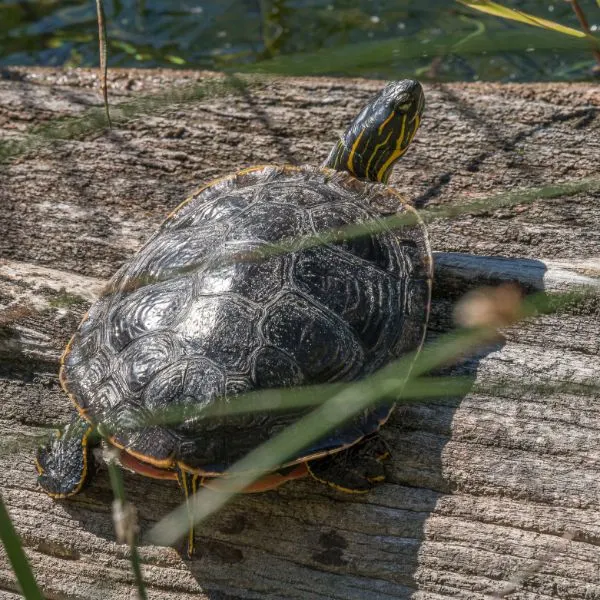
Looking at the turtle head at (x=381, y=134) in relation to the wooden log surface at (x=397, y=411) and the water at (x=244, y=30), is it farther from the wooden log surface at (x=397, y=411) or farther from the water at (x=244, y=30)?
the water at (x=244, y=30)

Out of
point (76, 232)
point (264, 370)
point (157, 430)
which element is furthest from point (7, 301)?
point (264, 370)

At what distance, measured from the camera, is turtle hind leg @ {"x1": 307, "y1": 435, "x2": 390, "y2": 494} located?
1.44 metres

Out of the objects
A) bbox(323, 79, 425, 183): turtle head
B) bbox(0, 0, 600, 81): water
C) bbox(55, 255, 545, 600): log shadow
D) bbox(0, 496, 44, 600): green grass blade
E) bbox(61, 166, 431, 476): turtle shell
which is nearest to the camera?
bbox(0, 496, 44, 600): green grass blade

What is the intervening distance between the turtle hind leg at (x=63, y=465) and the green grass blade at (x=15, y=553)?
0.69 m

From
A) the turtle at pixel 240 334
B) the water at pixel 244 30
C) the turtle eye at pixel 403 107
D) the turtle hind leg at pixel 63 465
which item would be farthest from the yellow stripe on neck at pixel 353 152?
the water at pixel 244 30

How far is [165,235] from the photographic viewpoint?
1782mm

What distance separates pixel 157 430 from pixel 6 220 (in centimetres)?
80

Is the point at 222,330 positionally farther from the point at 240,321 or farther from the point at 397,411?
the point at 397,411

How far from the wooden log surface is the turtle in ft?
0.24

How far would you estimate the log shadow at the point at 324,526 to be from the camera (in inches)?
54.7

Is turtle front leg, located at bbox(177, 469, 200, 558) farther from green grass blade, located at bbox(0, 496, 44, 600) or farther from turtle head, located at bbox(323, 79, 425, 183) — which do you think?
turtle head, located at bbox(323, 79, 425, 183)

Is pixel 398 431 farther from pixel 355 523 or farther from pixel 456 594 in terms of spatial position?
pixel 456 594

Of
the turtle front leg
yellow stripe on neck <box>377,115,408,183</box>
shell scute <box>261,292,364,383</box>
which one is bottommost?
the turtle front leg

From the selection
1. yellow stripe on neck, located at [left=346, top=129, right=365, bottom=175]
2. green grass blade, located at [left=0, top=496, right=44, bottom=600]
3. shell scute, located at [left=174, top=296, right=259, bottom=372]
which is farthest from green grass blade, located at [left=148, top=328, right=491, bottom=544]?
yellow stripe on neck, located at [left=346, top=129, right=365, bottom=175]
